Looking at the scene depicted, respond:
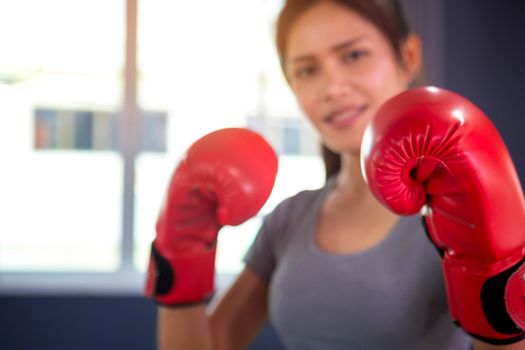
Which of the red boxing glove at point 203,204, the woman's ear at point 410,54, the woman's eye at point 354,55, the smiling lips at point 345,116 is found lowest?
the red boxing glove at point 203,204

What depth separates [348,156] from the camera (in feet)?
3.18

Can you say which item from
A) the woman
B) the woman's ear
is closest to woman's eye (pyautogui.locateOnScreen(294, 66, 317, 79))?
the woman

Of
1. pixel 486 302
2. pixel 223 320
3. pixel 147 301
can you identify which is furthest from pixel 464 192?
pixel 147 301

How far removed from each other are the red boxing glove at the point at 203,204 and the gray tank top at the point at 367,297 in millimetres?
172

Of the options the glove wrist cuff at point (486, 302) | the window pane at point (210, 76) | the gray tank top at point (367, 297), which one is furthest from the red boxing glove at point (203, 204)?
the window pane at point (210, 76)

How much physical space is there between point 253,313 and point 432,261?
43cm

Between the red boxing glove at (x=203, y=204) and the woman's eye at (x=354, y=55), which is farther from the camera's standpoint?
the woman's eye at (x=354, y=55)

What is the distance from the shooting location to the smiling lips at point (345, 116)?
85cm

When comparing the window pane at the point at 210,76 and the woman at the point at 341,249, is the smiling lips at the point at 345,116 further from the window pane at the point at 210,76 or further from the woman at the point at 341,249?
the window pane at the point at 210,76

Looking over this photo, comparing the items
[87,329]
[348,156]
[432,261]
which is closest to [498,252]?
[432,261]

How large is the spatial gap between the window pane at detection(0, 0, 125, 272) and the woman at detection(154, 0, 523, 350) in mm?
1756

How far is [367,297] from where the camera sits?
77cm

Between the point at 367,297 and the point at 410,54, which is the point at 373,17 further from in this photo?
the point at 367,297

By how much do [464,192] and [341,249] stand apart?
38cm
